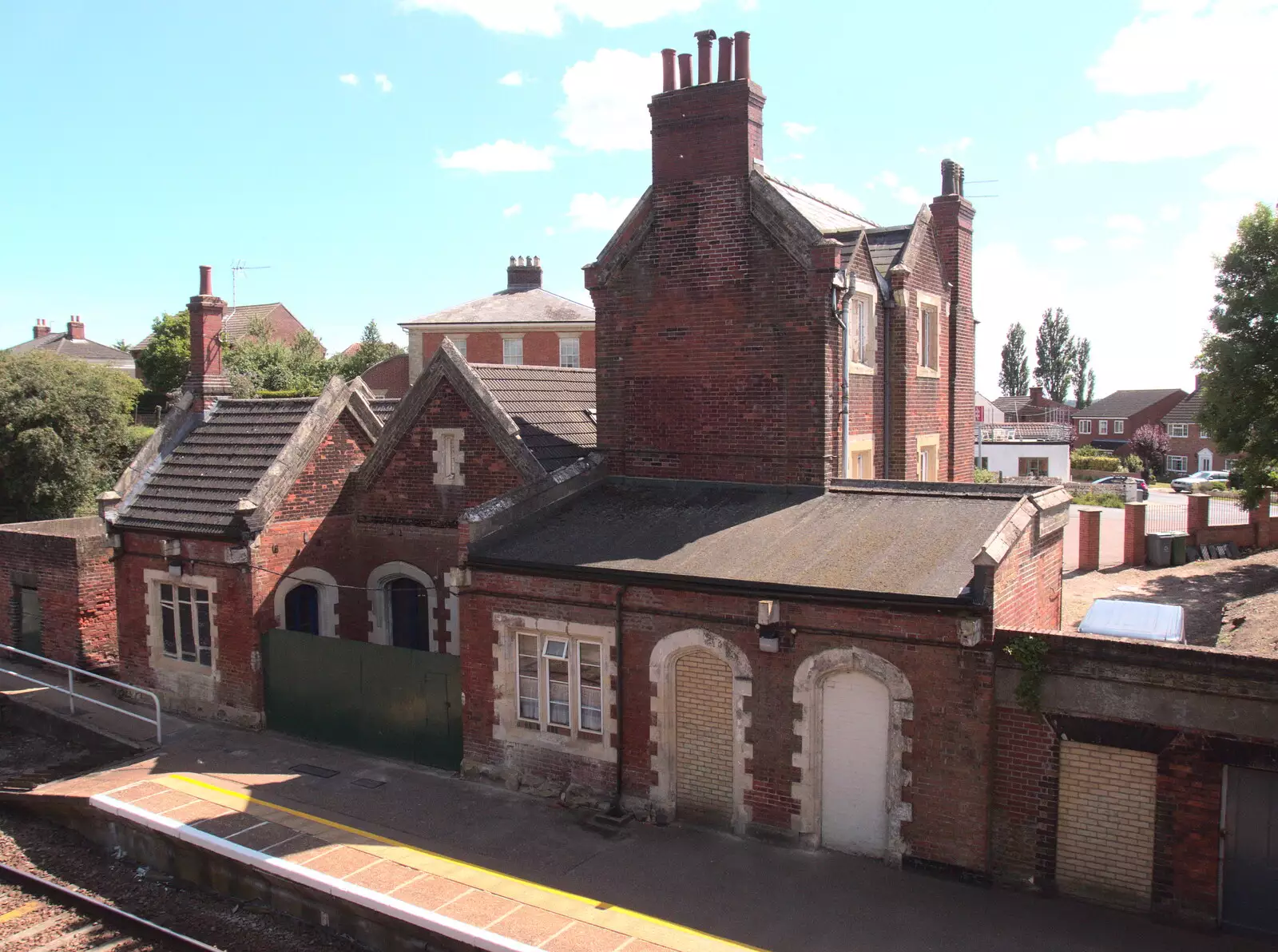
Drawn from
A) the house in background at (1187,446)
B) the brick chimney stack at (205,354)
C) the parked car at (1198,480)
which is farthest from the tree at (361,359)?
the house in background at (1187,446)


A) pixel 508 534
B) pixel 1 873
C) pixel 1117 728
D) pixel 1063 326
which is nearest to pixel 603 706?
pixel 508 534

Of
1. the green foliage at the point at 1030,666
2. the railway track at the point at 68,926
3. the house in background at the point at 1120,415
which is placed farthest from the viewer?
the house in background at the point at 1120,415

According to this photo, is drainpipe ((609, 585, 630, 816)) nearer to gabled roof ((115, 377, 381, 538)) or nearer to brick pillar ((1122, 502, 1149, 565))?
Result: gabled roof ((115, 377, 381, 538))

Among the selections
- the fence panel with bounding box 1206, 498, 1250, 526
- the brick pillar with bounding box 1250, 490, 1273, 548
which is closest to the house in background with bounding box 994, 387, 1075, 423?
the fence panel with bounding box 1206, 498, 1250, 526

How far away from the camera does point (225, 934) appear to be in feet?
37.8

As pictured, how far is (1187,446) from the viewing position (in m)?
78.4

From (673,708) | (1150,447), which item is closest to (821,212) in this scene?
(673,708)

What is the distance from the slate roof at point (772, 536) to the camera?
1192cm

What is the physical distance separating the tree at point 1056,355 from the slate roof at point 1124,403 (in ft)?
42.2

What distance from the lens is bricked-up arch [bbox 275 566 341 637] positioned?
18406 millimetres

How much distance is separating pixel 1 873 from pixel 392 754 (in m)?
5.57

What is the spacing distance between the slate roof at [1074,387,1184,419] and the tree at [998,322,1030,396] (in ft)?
52.6

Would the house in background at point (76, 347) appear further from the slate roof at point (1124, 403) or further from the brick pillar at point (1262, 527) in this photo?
the slate roof at point (1124, 403)

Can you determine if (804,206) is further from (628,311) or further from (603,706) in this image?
(603,706)
